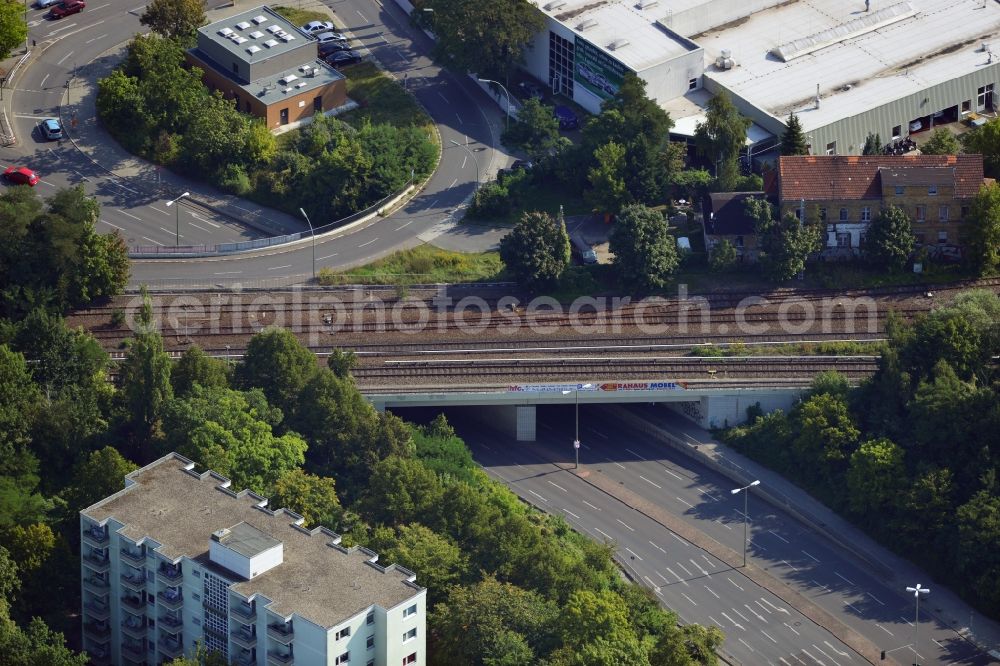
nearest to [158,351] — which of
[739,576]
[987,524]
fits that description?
[739,576]

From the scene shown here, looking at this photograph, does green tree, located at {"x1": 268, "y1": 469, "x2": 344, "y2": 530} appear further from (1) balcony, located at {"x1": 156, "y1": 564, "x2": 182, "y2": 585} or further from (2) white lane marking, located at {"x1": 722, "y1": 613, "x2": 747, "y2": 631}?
(2) white lane marking, located at {"x1": 722, "y1": 613, "x2": 747, "y2": 631}

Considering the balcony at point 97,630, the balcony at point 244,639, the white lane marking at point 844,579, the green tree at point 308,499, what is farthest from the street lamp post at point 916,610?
the balcony at point 97,630

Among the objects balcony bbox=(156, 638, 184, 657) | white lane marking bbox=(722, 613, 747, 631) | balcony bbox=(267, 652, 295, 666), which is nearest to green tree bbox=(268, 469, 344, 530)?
balcony bbox=(156, 638, 184, 657)

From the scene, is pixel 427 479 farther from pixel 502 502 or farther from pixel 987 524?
pixel 987 524

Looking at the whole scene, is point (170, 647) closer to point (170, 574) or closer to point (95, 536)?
point (170, 574)

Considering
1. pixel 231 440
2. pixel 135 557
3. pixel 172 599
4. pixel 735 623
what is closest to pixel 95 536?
pixel 135 557
